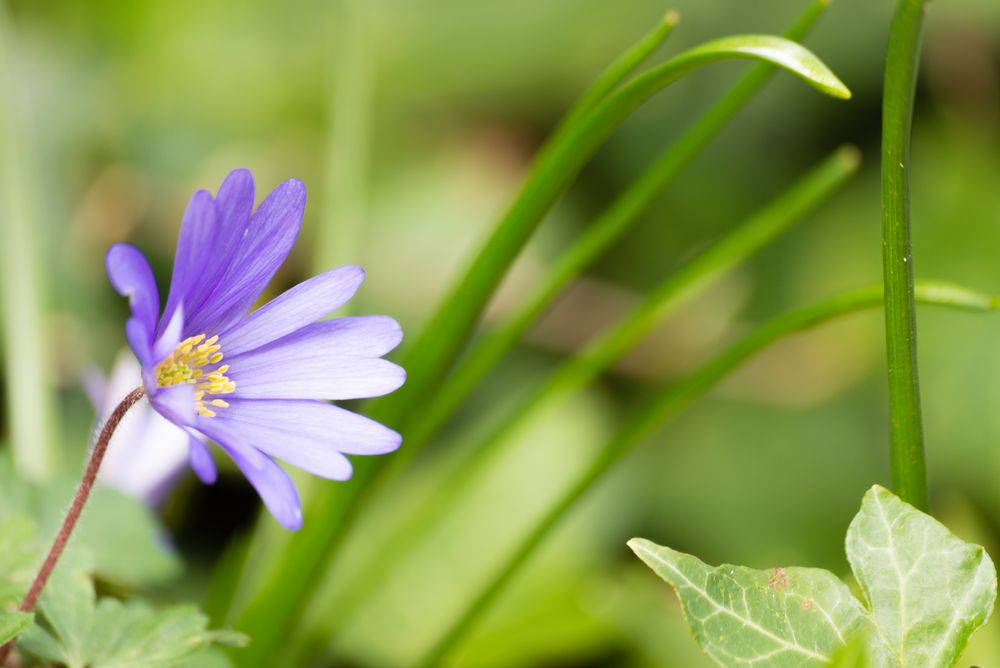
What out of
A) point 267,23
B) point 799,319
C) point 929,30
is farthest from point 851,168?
point 267,23

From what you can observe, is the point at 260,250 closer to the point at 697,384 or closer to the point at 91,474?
the point at 91,474

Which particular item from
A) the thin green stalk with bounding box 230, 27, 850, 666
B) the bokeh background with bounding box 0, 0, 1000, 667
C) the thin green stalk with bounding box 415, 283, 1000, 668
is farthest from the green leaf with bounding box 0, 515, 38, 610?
the bokeh background with bounding box 0, 0, 1000, 667

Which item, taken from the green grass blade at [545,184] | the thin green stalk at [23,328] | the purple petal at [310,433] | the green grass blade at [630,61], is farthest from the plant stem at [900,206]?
the thin green stalk at [23,328]

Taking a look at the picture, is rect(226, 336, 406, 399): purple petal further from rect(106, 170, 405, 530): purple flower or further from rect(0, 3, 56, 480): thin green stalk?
rect(0, 3, 56, 480): thin green stalk

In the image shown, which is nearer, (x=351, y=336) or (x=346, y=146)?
(x=351, y=336)

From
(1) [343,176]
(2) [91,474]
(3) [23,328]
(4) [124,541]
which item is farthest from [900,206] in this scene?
(3) [23,328]
